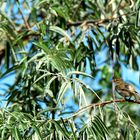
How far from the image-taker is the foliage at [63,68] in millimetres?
2674

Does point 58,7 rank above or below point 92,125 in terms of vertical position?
above

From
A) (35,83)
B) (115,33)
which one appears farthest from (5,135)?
(115,33)

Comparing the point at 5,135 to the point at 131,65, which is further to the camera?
the point at 131,65

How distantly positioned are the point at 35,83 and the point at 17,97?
155mm

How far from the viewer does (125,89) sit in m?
3.07

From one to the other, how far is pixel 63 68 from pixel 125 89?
1.04 ft

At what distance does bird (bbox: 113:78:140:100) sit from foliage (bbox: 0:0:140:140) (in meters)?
0.09

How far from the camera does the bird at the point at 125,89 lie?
2.97 metres

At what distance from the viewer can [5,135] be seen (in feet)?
8.61

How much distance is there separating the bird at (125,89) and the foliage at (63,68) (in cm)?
9

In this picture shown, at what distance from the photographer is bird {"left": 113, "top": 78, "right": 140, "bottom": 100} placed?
2969 millimetres

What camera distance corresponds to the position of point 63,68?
9.80ft

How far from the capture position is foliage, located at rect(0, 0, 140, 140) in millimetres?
2674

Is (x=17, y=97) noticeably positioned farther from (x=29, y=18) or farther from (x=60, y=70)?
(x=29, y=18)
